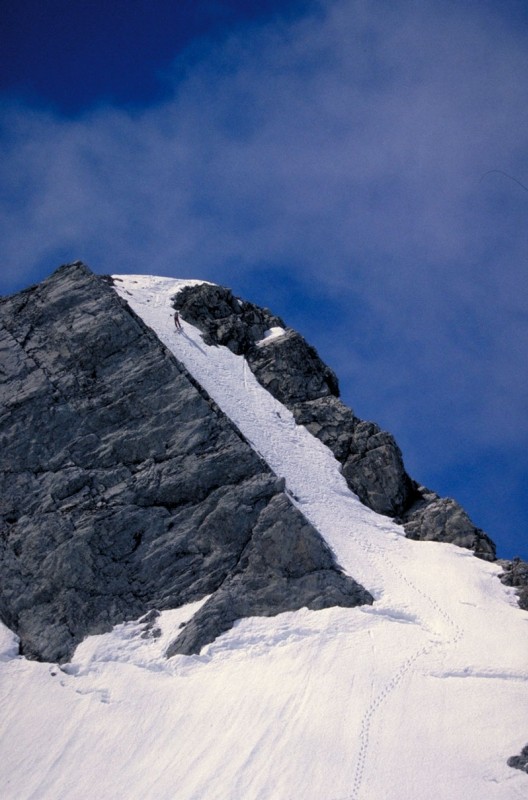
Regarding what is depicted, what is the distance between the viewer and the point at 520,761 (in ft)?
83.9

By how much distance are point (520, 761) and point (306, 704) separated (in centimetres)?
736

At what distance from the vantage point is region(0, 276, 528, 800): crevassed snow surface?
25.9 metres

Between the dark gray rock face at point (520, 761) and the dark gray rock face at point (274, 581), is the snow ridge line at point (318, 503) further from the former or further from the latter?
the dark gray rock face at point (520, 761)

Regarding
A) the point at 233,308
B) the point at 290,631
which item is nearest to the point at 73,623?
the point at 290,631

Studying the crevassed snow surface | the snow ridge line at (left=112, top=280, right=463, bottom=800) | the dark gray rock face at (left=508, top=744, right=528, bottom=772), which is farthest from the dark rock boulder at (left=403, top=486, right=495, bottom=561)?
the dark gray rock face at (left=508, top=744, right=528, bottom=772)

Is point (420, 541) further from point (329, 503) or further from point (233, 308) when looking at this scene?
point (233, 308)

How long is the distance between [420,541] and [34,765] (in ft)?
65.3

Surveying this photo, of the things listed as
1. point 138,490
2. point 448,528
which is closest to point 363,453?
point 448,528

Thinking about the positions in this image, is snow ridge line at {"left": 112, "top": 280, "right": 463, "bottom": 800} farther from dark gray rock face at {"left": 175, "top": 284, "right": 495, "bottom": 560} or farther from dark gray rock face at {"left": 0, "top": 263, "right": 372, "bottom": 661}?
dark gray rock face at {"left": 0, "top": 263, "right": 372, "bottom": 661}

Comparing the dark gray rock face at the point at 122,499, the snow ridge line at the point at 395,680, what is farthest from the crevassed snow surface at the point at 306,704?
the dark gray rock face at the point at 122,499

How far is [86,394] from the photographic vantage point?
41.3m

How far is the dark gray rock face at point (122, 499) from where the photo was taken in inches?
1352

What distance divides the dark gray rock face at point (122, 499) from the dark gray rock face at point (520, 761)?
9473 millimetres

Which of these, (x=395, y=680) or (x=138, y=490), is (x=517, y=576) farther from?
(x=138, y=490)
